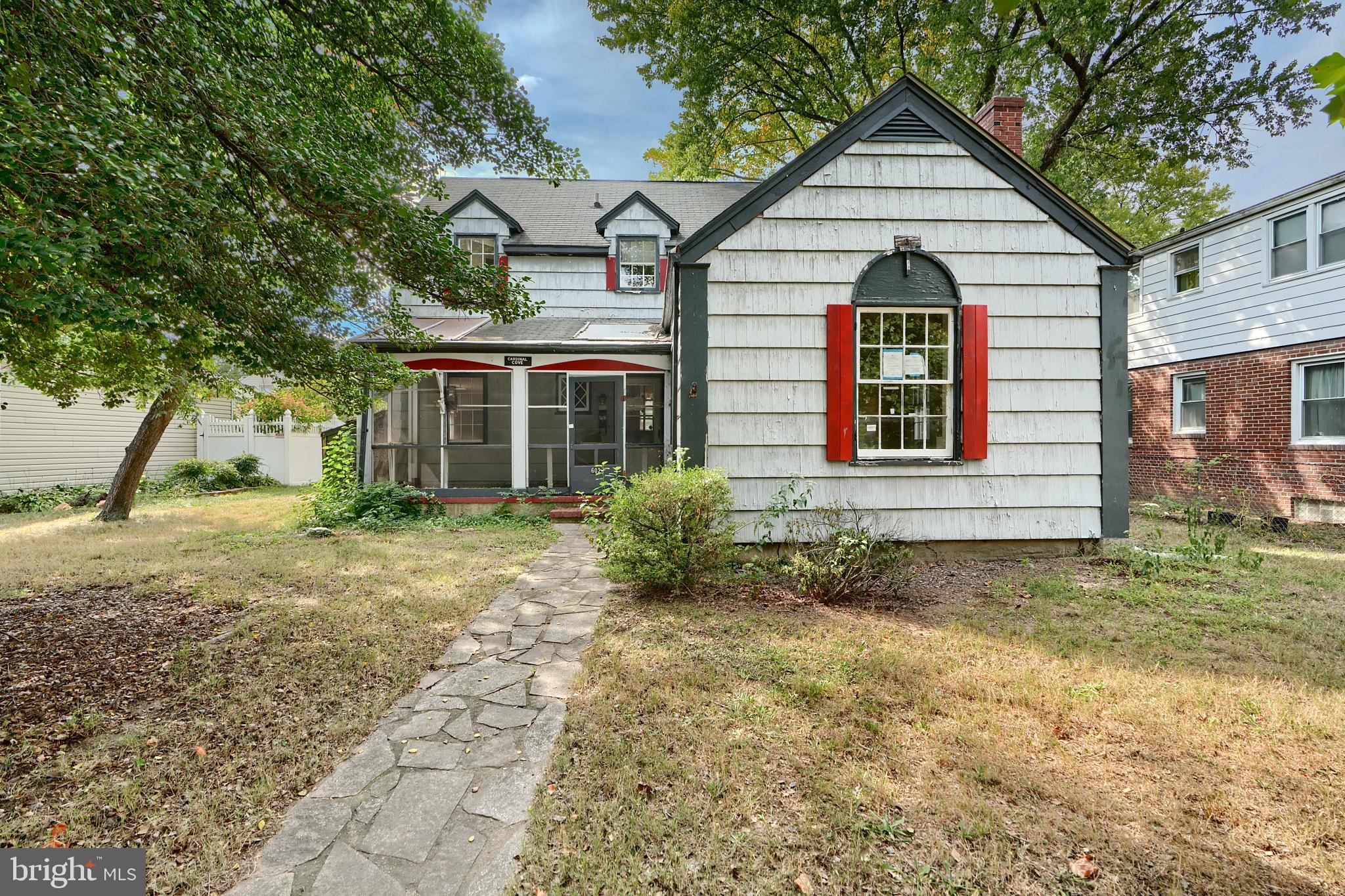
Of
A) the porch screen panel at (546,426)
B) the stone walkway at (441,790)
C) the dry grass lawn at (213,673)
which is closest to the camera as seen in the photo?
the stone walkway at (441,790)

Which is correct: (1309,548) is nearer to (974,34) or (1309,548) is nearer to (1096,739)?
(1096,739)

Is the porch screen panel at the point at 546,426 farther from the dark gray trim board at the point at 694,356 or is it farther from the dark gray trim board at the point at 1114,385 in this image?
the dark gray trim board at the point at 1114,385

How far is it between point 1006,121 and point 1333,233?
21.6 ft

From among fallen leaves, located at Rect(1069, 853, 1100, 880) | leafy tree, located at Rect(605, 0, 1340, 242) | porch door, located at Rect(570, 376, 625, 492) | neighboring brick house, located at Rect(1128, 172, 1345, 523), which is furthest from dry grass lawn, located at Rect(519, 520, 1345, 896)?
leafy tree, located at Rect(605, 0, 1340, 242)

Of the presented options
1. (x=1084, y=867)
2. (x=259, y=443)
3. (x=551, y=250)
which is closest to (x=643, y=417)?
(x=551, y=250)

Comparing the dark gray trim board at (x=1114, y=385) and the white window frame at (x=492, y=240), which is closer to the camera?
the dark gray trim board at (x=1114, y=385)

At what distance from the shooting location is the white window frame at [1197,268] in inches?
409

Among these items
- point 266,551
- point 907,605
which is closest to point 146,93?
point 266,551

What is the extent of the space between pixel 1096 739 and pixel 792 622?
1934 mm

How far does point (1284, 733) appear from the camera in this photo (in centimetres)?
266

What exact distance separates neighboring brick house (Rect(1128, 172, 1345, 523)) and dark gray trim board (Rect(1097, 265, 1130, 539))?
2.64 metres

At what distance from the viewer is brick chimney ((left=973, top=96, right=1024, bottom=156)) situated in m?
6.50

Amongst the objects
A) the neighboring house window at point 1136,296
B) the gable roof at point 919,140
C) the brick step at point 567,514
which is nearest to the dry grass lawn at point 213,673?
the brick step at point 567,514

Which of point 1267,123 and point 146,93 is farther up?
point 1267,123
